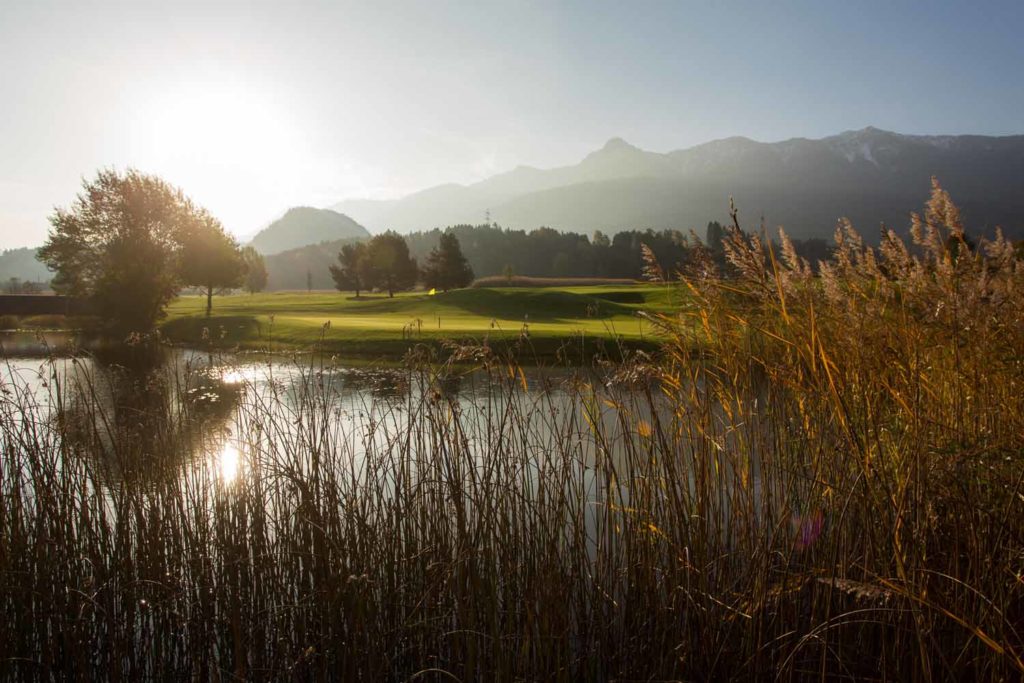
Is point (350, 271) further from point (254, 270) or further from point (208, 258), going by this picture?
point (208, 258)

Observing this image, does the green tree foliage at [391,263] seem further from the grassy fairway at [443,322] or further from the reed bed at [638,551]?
the reed bed at [638,551]

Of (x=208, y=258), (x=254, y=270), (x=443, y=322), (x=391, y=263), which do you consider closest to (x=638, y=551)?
(x=443, y=322)

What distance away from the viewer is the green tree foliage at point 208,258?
128ft

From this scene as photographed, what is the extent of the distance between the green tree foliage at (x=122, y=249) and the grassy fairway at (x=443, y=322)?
81.0 inches

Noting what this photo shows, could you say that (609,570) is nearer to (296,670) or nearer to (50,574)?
(296,670)

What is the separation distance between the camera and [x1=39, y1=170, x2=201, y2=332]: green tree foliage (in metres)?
30.5

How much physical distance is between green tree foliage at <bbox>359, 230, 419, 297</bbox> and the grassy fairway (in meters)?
10.3

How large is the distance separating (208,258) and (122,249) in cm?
736

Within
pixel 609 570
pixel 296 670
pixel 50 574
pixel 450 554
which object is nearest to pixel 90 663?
pixel 50 574

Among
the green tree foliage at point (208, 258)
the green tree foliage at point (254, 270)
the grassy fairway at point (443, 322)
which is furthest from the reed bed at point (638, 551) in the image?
the green tree foliage at point (254, 270)

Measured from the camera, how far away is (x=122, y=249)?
32.7m

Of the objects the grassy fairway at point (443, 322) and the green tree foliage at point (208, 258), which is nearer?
the grassy fairway at point (443, 322)

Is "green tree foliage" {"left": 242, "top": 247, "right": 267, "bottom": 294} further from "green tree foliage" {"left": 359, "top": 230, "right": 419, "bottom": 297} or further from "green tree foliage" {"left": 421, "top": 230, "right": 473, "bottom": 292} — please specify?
"green tree foliage" {"left": 421, "top": 230, "right": 473, "bottom": 292}

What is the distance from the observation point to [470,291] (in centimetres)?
4394
